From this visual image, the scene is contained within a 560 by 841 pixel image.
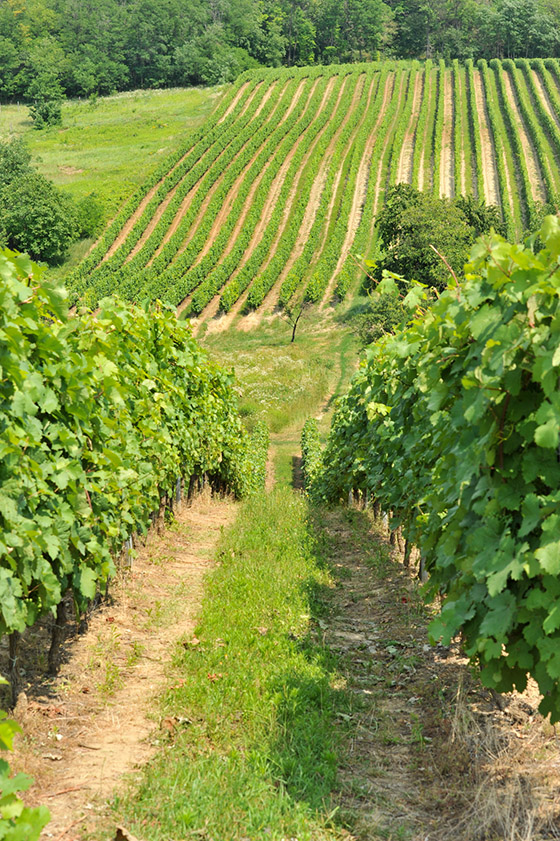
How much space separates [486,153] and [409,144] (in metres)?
7.27

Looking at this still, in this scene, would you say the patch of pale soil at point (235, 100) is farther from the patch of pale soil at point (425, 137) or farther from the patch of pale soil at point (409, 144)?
the patch of pale soil at point (425, 137)

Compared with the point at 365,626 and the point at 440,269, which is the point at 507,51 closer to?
the point at 440,269

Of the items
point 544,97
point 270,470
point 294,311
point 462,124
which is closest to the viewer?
point 270,470

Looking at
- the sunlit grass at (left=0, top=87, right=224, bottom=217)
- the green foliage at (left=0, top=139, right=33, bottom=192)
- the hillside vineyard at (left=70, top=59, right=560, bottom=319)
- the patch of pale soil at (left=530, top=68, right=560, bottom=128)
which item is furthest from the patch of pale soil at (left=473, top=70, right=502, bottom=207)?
the green foliage at (left=0, top=139, right=33, bottom=192)

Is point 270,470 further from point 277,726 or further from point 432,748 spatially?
point 432,748

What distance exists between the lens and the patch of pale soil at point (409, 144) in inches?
2587

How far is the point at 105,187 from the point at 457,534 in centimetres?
6914

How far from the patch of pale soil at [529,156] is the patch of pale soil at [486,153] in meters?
2.67

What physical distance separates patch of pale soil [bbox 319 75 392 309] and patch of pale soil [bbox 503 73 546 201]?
13.6 m

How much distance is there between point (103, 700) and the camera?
5215mm

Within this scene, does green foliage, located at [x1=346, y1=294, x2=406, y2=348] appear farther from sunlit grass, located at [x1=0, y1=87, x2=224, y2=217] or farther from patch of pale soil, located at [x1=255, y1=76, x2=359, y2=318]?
sunlit grass, located at [x1=0, y1=87, x2=224, y2=217]

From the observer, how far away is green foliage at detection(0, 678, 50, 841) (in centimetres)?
265

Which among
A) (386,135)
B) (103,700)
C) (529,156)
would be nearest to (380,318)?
(103,700)

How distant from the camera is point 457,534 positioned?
13.4 feet
